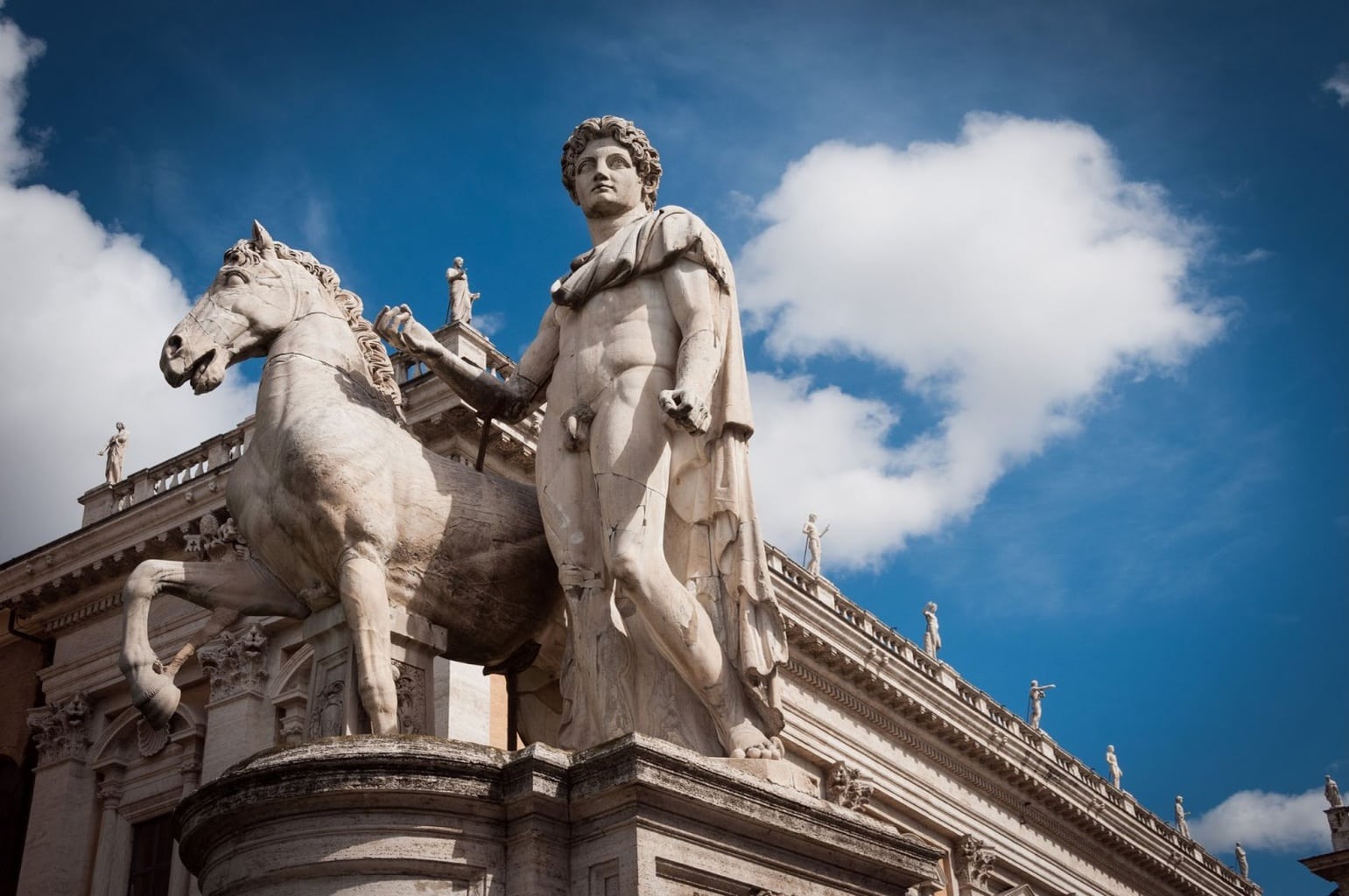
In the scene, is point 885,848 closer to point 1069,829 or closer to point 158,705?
point 158,705

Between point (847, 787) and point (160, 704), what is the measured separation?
26.1 meters

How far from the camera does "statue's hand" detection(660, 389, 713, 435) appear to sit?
659 cm

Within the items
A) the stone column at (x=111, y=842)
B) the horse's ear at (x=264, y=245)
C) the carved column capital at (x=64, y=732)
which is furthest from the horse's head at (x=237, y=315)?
the carved column capital at (x=64, y=732)

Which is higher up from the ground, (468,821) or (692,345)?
(692,345)

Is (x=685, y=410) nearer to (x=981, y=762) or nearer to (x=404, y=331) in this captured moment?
(x=404, y=331)

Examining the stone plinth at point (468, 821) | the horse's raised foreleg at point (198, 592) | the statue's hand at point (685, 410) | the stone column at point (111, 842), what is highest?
the stone column at point (111, 842)

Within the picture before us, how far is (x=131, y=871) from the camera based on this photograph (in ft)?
82.0

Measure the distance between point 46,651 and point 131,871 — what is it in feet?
15.8

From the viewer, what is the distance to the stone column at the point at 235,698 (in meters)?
23.6

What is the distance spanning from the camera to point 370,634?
6.45 meters

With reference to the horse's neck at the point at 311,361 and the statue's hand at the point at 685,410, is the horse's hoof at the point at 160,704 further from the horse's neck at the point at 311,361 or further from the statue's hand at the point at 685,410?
the statue's hand at the point at 685,410

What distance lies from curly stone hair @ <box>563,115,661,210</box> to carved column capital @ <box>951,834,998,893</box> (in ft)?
98.2

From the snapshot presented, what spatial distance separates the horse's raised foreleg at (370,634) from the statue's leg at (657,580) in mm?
941

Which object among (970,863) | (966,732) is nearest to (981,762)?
(966,732)
